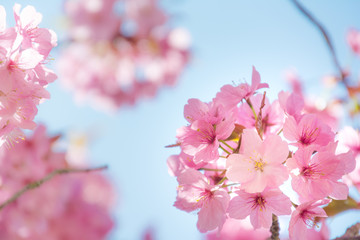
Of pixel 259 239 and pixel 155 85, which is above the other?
pixel 259 239

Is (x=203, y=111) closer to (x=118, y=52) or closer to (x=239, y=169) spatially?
(x=239, y=169)

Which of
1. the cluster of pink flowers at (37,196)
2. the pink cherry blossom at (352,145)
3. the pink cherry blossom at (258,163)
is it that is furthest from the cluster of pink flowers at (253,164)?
the cluster of pink flowers at (37,196)

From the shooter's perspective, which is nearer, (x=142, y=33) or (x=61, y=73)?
(x=142, y=33)

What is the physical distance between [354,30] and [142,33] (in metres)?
1.59

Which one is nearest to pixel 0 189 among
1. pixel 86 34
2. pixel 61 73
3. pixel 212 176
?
pixel 212 176

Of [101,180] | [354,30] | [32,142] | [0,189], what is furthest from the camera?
[101,180]

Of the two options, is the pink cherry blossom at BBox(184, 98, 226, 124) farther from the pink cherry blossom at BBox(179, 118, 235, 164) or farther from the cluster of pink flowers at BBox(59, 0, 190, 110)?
the cluster of pink flowers at BBox(59, 0, 190, 110)

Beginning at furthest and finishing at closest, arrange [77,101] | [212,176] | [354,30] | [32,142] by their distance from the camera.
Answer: [77,101], [354,30], [32,142], [212,176]

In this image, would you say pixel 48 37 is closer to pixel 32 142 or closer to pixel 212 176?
pixel 212 176

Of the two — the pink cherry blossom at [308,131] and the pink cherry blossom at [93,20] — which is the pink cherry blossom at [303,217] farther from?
the pink cherry blossom at [93,20]

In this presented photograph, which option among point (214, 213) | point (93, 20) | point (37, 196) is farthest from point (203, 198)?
point (93, 20)

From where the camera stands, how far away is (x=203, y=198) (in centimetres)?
59

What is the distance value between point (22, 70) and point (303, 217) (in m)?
0.53

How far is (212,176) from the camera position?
623 millimetres
